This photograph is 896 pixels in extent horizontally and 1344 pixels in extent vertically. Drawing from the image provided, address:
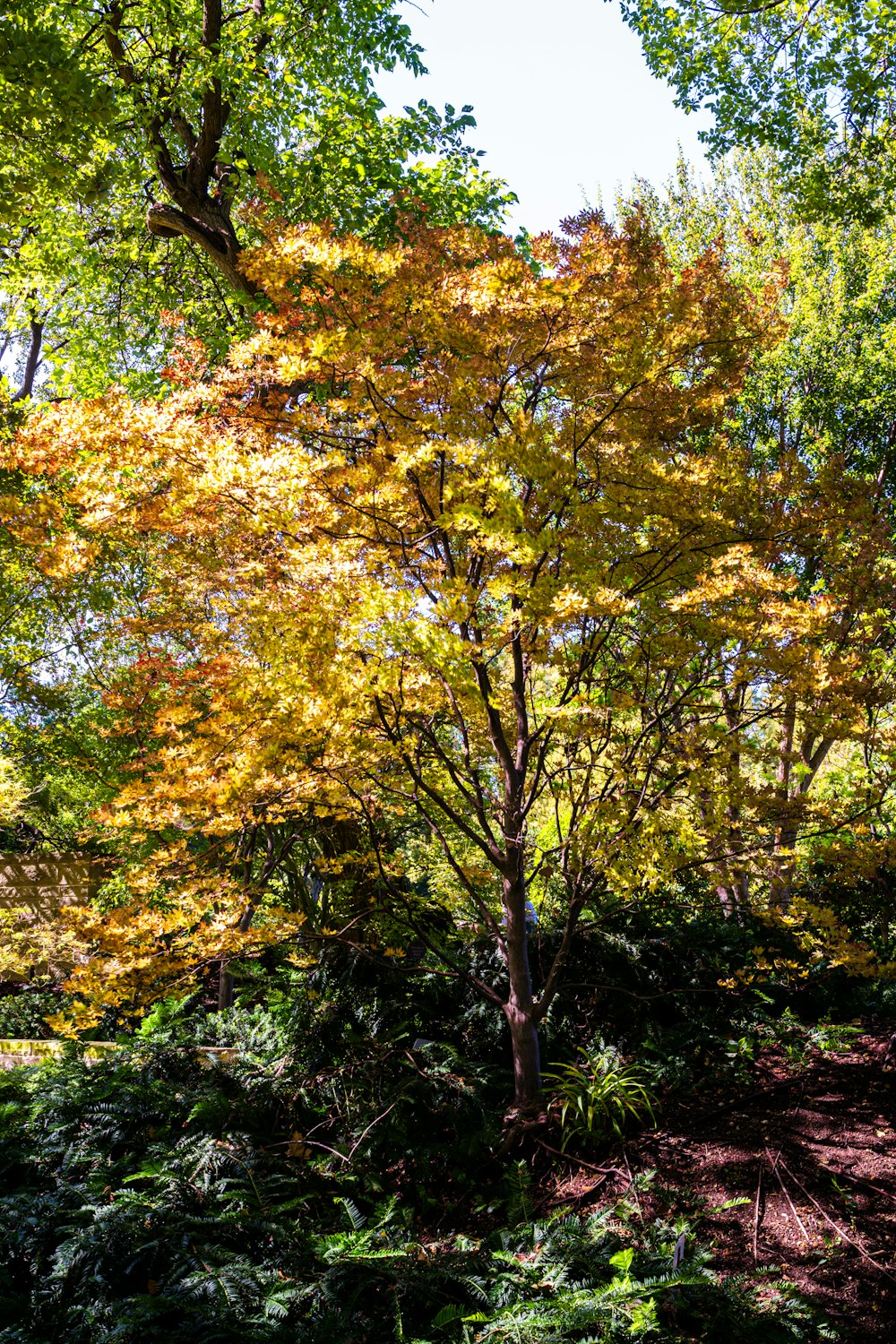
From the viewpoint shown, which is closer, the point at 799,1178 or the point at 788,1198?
the point at 788,1198

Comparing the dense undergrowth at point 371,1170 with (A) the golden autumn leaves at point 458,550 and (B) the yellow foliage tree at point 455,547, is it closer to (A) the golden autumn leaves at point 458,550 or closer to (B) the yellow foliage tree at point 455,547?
(B) the yellow foliage tree at point 455,547

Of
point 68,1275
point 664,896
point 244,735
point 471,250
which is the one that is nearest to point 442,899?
point 664,896

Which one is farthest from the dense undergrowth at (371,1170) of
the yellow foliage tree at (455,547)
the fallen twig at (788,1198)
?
the yellow foliage tree at (455,547)

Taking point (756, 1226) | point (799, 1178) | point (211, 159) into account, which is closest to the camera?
point (756, 1226)

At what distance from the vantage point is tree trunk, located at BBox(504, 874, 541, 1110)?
13.9 feet

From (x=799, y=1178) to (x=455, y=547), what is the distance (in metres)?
3.54

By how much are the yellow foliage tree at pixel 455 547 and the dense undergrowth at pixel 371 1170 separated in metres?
0.65

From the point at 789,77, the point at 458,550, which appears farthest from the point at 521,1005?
the point at 789,77

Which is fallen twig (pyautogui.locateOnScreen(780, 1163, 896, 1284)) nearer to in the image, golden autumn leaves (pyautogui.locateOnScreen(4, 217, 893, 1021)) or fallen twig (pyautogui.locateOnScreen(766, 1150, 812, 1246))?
fallen twig (pyautogui.locateOnScreen(766, 1150, 812, 1246))

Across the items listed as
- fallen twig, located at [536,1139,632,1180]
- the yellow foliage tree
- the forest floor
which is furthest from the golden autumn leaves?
the forest floor

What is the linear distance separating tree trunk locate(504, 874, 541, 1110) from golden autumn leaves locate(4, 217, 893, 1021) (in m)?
0.04

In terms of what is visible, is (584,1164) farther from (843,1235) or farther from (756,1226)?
(843,1235)

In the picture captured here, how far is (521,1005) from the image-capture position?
4.25 m

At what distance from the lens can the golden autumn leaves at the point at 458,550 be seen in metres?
3.28
